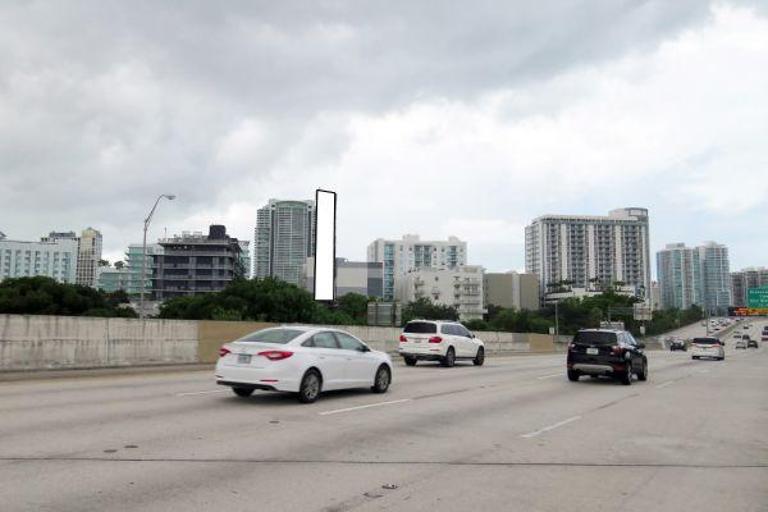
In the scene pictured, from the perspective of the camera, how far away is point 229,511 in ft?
19.3

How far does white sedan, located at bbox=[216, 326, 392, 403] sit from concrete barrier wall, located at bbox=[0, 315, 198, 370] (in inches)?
335

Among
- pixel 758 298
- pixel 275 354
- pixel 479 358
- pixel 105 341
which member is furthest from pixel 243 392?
pixel 758 298

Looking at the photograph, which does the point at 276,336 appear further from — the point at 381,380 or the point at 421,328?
the point at 421,328

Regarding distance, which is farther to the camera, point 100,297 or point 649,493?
point 100,297

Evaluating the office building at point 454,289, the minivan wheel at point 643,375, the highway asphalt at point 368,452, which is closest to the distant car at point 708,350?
the minivan wheel at point 643,375

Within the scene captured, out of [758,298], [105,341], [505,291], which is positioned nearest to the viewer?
[105,341]

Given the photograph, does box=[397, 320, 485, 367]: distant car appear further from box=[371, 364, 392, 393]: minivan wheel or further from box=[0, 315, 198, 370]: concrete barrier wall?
box=[371, 364, 392, 393]: minivan wheel

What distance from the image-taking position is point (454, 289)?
17962cm

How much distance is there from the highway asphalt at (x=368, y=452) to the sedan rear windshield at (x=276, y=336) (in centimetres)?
118

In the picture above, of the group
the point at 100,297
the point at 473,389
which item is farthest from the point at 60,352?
the point at 100,297

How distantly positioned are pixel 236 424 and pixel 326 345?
4.00 metres

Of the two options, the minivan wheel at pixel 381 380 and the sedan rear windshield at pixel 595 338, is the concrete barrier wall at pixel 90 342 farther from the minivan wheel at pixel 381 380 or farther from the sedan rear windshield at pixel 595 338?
the sedan rear windshield at pixel 595 338

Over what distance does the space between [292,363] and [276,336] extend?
2.86 ft

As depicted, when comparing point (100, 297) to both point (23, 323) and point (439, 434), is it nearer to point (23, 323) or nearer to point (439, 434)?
point (23, 323)
